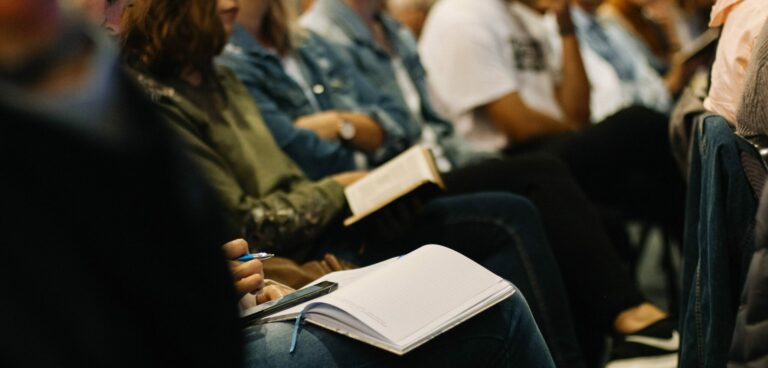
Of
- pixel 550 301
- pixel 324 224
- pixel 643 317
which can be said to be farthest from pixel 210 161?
pixel 643 317

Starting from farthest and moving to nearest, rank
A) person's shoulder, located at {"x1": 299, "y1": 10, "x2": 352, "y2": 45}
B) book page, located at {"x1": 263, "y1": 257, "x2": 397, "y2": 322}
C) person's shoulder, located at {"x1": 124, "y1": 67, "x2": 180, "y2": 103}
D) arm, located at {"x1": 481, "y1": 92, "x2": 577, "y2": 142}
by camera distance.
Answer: arm, located at {"x1": 481, "y1": 92, "x2": 577, "y2": 142} < person's shoulder, located at {"x1": 299, "y1": 10, "x2": 352, "y2": 45} < person's shoulder, located at {"x1": 124, "y1": 67, "x2": 180, "y2": 103} < book page, located at {"x1": 263, "y1": 257, "x2": 397, "y2": 322}

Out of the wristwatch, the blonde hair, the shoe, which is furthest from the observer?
the blonde hair

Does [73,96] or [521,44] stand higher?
[73,96]

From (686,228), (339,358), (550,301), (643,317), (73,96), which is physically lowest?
(643,317)

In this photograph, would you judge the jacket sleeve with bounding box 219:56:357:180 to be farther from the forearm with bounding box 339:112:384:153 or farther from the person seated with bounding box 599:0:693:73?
the person seated with bounding box 599:0:693:73

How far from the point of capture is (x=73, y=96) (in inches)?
30.5

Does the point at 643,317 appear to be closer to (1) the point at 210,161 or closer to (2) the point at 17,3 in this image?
(1) the point at 210,161

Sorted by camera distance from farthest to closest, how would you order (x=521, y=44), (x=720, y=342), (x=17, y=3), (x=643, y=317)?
(x=521, y=44), (x=643, y=317), (x=720, y=342), (x=17, y=3)

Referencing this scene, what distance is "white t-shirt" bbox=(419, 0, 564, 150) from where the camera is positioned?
9.95 feet

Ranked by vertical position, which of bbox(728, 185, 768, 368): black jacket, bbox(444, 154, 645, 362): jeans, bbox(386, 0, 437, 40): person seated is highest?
bbox(728, 185, 768, 368): black jacket

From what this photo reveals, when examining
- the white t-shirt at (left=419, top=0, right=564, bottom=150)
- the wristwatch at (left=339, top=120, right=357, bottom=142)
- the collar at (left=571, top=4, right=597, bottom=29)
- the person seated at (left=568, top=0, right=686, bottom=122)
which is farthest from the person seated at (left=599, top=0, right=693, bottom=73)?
the wristwatch at (left=339, top=120, right=357, bottom=142)

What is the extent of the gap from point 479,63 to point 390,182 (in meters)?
1.07

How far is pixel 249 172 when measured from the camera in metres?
1.97

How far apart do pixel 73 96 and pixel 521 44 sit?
2567 mm
